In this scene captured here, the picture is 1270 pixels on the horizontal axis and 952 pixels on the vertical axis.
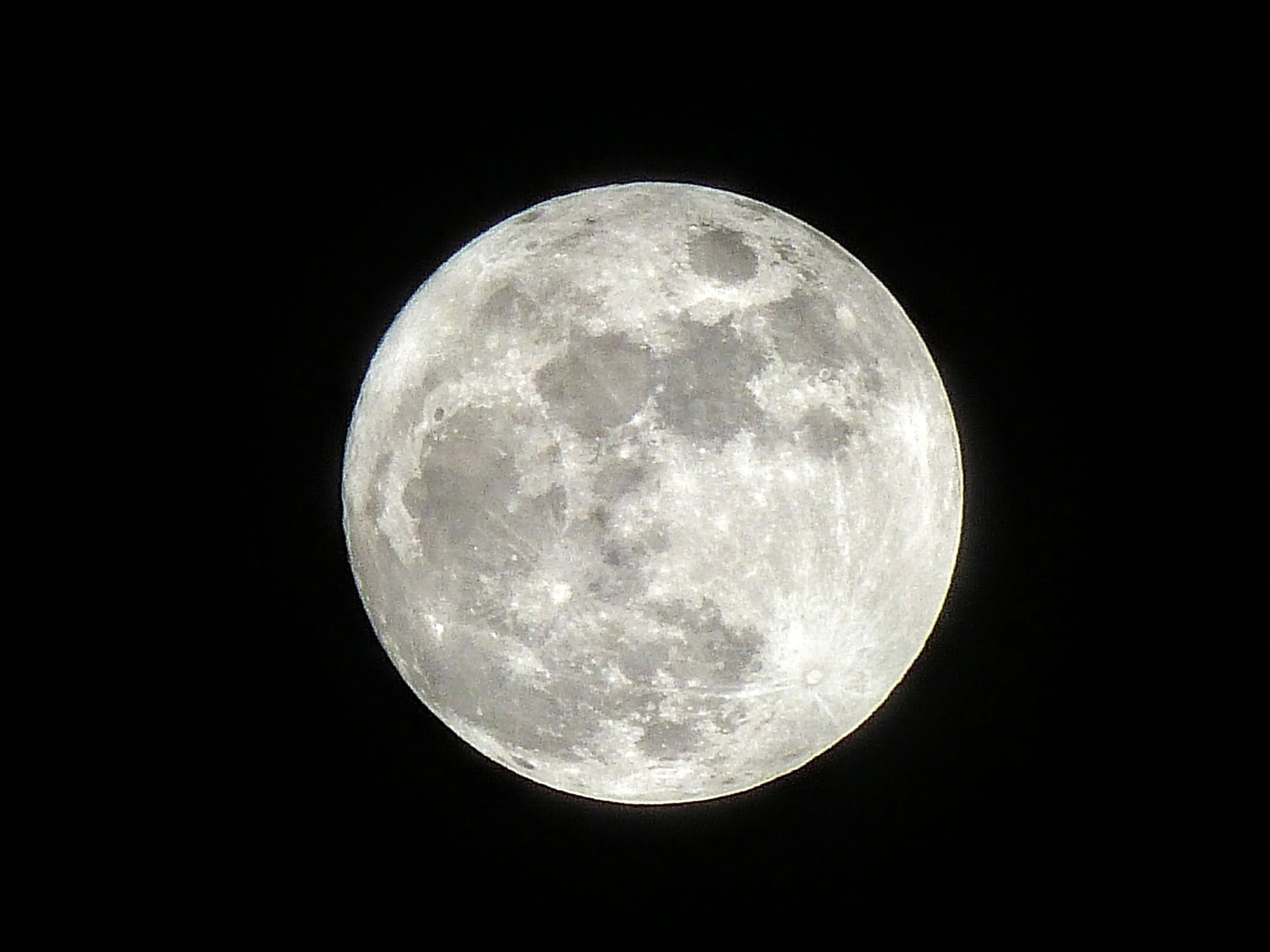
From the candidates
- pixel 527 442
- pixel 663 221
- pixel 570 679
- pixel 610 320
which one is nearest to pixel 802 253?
pixel 663 221

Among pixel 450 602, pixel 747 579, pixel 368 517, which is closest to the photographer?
pixel 747 579

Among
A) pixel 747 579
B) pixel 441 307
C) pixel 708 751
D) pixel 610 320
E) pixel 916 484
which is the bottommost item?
pixel 708 751

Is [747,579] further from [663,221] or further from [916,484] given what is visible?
[663,221]

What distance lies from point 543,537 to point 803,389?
33.6 inches

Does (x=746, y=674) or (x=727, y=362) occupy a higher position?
(x=727, y=362)

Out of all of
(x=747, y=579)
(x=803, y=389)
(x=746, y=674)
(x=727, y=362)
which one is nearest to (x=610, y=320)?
(x=727, y=362)

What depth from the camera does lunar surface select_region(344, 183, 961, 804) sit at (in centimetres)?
367

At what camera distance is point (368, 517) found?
423 cm

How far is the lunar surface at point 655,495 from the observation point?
367 centimetres

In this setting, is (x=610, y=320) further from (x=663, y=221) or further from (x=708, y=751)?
(x=708, y=751)

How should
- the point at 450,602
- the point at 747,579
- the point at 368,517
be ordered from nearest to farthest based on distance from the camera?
1. the point at 747,579
2. the point at 450,602
3. the point at 368,517

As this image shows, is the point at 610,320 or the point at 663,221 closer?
the point at 610,320

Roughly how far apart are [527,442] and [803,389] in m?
0.80

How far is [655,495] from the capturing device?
3635 mm
